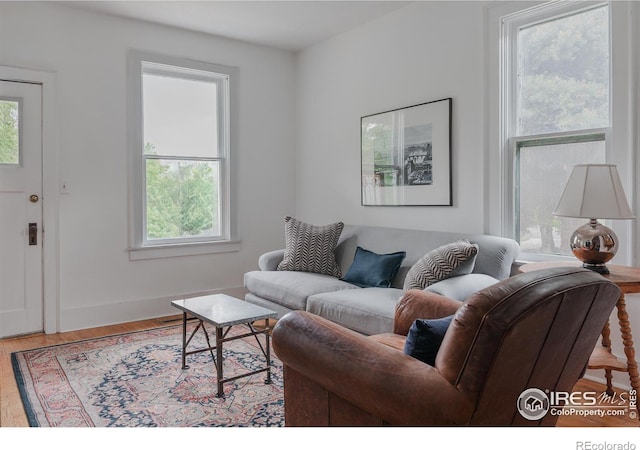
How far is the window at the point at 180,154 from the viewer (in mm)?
4168

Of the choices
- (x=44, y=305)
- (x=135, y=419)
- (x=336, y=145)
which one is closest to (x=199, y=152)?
(x=336, y=145)

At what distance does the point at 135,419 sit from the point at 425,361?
1545 mm

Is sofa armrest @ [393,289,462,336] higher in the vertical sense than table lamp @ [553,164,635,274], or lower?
lower

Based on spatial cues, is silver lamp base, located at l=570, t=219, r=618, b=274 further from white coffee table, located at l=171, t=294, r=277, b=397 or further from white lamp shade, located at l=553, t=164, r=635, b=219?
white coffee table, located at l=171, t=294, r=277, b=397

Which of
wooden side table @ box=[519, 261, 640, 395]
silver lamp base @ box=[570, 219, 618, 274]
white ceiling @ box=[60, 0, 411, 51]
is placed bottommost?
wooden side table @ box=[519, 261, 640, 395]

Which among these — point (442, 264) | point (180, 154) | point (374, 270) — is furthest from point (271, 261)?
point (442, 264)

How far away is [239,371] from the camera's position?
2.90m

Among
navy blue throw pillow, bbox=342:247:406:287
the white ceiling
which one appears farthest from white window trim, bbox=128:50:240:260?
navy blue throw pillow, bbox=342:247:406:287

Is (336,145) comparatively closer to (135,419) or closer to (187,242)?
(187,242)

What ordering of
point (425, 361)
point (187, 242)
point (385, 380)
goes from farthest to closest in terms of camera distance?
point (187, 242), point (425, 361), point (385, 380)

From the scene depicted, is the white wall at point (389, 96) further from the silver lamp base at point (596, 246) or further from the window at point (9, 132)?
the window at point (9, 132)

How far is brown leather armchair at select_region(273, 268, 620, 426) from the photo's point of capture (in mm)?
1247

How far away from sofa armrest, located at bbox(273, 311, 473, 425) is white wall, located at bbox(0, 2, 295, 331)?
9.36 feet
